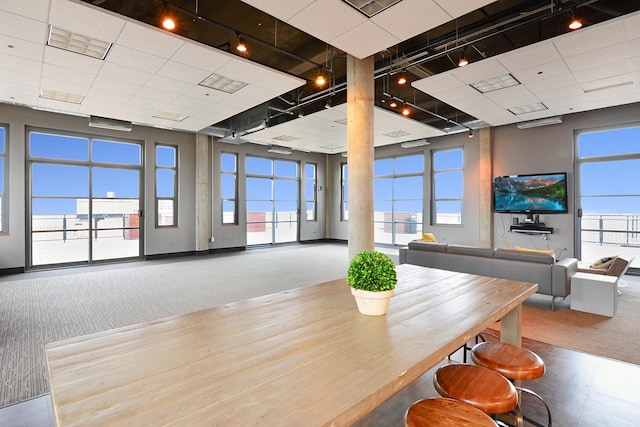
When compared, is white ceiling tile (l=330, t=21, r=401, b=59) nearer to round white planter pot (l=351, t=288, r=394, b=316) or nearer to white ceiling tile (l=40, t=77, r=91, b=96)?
round white planter pot (l=351, t=288, r=394, b=316)

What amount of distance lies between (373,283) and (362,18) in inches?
119

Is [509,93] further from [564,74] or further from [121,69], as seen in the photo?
[121,69]

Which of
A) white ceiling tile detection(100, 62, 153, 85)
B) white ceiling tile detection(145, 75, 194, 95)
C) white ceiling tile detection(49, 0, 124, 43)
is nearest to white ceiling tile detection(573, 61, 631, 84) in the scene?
white ceiling tile detection(145, 75, 194, 95)

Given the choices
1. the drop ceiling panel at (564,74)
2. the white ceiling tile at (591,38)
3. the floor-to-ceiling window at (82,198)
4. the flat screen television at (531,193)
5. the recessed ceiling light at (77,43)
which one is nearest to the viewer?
the white ceiling tile at (591,38)

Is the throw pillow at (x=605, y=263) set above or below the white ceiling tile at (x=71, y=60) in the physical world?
below

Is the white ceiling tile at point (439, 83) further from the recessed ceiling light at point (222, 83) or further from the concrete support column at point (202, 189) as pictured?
the concrete support column at point (202, 189)

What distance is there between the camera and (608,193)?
23.4 ft

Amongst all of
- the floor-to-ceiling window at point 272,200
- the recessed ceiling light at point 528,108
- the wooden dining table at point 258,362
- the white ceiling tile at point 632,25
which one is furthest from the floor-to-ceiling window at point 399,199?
the wooden dining table at point 258,362

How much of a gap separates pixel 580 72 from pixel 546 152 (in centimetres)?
350

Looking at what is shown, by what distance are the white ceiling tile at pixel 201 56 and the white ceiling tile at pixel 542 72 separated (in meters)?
4.22

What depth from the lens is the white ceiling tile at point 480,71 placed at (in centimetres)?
446

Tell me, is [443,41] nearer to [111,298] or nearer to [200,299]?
[200,299]

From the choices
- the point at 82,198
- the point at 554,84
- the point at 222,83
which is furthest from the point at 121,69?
the point at 554,84

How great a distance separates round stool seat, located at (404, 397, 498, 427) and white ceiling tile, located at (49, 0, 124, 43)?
4330 millimetres
